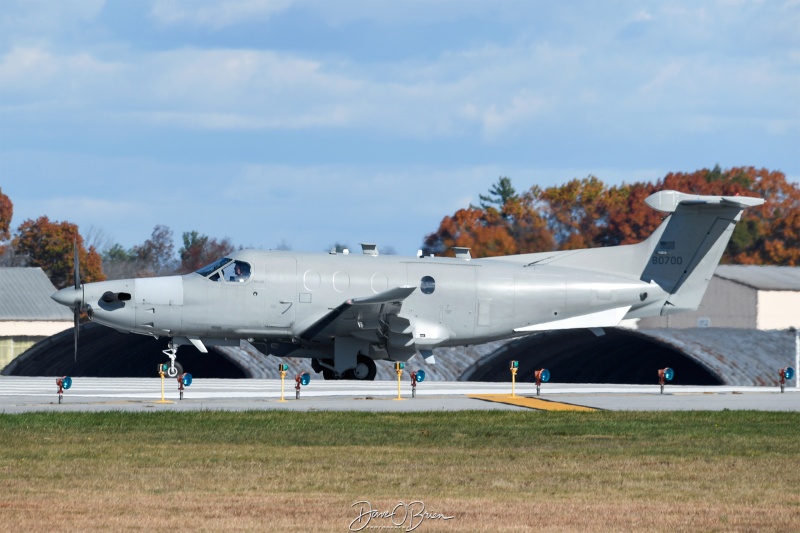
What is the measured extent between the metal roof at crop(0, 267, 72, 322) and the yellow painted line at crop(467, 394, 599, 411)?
51050 mm

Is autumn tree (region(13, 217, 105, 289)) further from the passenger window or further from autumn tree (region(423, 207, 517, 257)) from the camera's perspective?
the passenger window

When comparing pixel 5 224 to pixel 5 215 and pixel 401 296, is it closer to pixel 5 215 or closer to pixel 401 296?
pixel 5 215

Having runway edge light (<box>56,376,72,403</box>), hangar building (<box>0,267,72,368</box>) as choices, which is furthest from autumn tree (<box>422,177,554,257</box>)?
runway edge light (<box>56,376,72,403</box>)

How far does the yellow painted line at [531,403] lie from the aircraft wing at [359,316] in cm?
301

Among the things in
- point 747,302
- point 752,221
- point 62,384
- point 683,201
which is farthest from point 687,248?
point 752,221

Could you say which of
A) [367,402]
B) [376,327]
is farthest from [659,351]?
[367,402]

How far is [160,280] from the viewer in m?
32.2

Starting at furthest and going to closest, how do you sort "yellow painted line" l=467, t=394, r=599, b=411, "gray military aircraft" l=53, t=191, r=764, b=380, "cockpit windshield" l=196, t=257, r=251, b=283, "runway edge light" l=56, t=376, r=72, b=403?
"cockpit windshield" l=196, t=257, r=251, b=283
"gray military aircraft" l=53, t=191, r=764, b=380
"runway edge light" l=56, t=376, r=72, b=403
"yellow painted line" l=467, t=394, r=599, b=411

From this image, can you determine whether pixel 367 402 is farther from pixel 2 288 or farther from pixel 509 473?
pixel 2 288

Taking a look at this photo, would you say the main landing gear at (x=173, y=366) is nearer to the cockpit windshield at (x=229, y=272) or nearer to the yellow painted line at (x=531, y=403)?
the cockpit windshield at (x=229, y=272)

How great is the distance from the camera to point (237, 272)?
3231 centimetres

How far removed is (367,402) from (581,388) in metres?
11.1

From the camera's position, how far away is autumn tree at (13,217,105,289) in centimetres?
9906

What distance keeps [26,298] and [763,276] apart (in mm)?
45618
